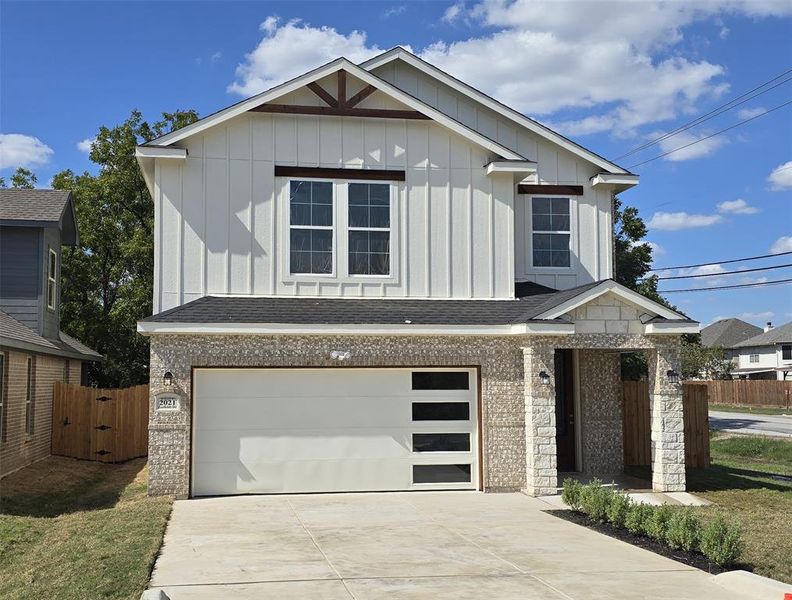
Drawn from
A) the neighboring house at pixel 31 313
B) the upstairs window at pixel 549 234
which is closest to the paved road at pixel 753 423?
the upstairs window at pixel 549 234

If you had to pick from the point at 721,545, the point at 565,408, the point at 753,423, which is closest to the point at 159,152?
the point at 565,408

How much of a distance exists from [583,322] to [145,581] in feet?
28.9

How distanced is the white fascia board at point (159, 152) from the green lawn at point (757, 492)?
35.2 feet

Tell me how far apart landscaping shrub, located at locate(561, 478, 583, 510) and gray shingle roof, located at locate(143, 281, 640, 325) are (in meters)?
2.84

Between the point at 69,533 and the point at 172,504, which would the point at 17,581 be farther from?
the point at 172,504

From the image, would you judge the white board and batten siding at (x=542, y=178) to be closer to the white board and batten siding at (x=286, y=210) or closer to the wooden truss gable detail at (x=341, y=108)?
the white board and batten siding at (x=286, y=210)

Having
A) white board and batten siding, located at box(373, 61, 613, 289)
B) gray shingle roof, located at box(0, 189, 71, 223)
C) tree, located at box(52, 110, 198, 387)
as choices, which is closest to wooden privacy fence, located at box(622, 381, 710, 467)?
white board and batten siding, located at box(373, 61, 613, 289)

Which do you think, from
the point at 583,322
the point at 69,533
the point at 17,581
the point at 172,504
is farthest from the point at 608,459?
the point at 17,581

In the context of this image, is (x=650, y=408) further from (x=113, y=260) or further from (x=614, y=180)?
(x=113, y=260)

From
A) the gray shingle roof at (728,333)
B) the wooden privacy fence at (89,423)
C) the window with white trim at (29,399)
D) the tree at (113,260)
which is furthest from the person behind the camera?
the gray shingle roof at (728,333)

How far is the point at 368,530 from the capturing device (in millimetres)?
11133

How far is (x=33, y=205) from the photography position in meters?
20.3

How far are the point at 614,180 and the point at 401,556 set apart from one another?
10.7 metres

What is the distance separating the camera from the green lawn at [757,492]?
32.0 feet
